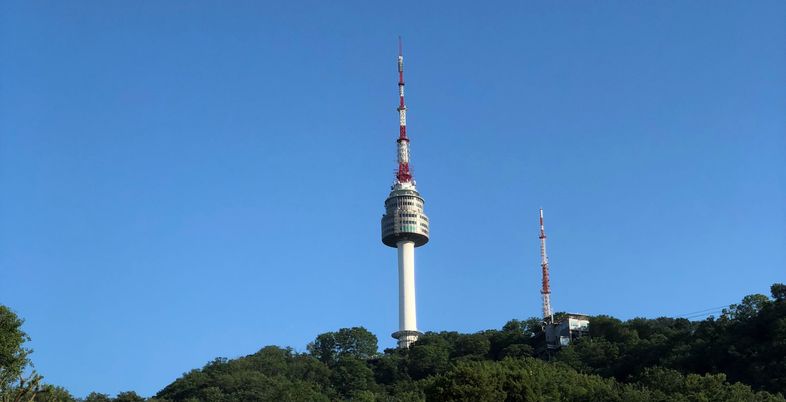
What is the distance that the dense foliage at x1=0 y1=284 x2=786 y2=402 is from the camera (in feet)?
163

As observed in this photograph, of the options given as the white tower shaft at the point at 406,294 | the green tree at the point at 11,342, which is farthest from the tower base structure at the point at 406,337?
the green tree at the point at 11,342

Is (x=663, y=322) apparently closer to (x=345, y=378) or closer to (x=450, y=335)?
(x=450, y=335)

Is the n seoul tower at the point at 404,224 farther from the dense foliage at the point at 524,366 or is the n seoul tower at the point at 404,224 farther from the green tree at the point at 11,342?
the green tree at the point at 11,342

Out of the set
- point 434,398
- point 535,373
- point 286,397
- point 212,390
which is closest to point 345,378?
point 212,390

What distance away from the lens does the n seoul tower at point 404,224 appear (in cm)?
12162

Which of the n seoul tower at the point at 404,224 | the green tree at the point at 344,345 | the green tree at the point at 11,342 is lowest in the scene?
the green tree at the point at 11,342

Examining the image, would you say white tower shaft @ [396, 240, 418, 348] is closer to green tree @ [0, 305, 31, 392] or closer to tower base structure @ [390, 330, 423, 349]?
tower base structure @ [390, 330, 423, 349]

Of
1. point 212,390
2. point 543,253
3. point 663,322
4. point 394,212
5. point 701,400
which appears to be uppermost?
point 394,212

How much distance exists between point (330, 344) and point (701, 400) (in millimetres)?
70152

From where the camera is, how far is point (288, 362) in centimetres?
10388

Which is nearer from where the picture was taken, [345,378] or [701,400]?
[701,400]

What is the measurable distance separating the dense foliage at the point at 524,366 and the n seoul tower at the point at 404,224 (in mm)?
8137

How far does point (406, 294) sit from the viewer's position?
122 metres

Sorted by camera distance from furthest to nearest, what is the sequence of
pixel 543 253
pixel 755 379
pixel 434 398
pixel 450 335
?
pixel 450 335
pixel 543 253
pixel 755 379
pixel 434 398
